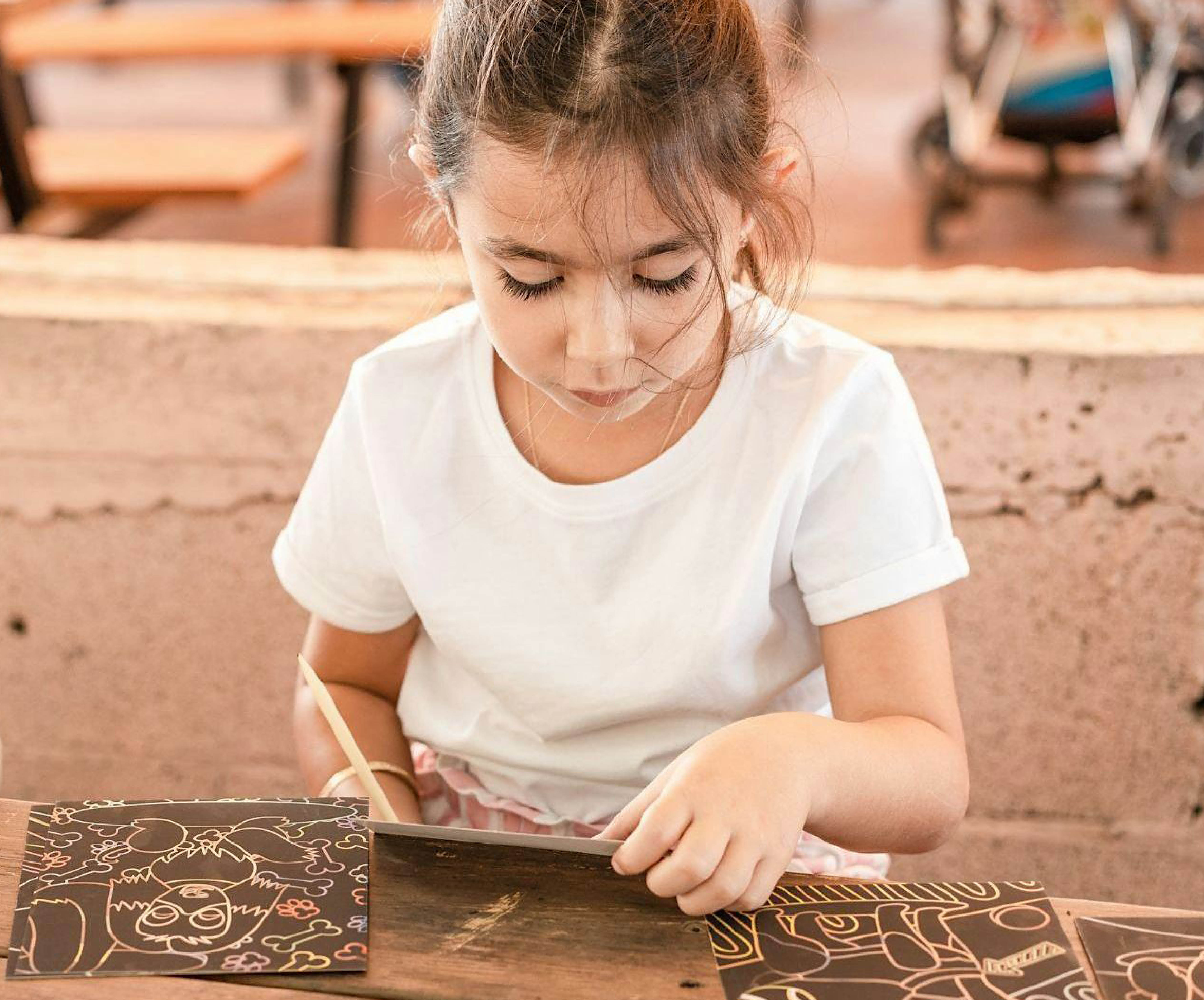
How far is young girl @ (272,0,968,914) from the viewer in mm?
904

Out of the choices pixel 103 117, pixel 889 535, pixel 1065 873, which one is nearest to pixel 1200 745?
pixel 1065 873

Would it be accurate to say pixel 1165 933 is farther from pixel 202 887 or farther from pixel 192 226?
pixel 192 226

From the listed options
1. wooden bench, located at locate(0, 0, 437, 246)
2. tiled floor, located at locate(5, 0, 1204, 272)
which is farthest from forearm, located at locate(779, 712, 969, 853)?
wooden bench, located at locate(0, 0, 437, 246)

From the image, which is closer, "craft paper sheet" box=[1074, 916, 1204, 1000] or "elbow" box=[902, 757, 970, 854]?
"craft paper sheet" box=[1074, 916, 1204, 1000]

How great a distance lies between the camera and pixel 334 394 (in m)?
1.51

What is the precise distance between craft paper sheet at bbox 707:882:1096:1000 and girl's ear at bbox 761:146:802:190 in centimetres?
48

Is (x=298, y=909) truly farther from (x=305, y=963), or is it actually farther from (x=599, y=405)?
(x=599, y=405)

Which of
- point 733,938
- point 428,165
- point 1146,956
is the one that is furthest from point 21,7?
point 1146,956

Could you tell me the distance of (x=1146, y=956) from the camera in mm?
780

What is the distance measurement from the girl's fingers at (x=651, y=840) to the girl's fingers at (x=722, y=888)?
0.03 metres

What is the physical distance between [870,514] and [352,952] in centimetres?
50

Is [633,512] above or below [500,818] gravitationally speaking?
above

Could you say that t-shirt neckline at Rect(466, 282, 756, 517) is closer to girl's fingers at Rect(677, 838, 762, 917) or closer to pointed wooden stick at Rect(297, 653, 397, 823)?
pointed wooden stick at Rect(297, 653, 397, 823)

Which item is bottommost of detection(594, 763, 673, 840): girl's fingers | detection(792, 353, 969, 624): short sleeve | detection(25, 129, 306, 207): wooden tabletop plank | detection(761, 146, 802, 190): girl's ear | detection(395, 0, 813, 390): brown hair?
detection(25, 129, 306, 207): wooden tabletop plank
